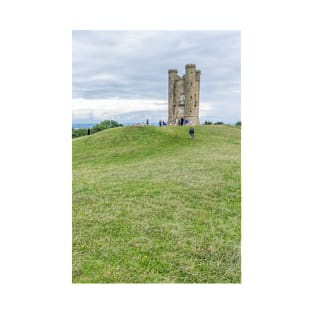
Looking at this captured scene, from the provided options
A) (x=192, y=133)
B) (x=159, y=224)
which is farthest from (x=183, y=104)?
(x=159, y=224)

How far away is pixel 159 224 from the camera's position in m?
6.38

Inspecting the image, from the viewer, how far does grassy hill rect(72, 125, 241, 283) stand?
530cm

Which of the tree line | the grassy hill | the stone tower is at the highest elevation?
the stone tower

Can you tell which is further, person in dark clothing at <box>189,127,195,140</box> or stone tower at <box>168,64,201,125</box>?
person in dark clothing at <box>189,127,195,140</box>

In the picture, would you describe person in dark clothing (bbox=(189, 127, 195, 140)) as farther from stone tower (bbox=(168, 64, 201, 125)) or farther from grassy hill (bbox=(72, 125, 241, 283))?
grassy hill (bbox=(72, 125, 241, 283))

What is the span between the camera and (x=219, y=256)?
553 centimetres

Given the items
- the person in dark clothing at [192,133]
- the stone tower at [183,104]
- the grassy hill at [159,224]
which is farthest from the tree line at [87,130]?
the person in dark clothing at [192,133]

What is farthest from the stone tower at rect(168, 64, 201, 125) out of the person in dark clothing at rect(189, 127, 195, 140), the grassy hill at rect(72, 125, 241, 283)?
the grassy hill at rect(72, 125, 241, 283)

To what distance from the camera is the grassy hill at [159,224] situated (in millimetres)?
5297
